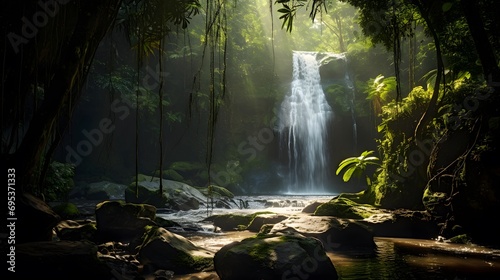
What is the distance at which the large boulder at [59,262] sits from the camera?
11.6 ft

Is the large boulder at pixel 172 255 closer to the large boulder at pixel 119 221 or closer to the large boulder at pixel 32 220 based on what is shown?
the large boulder at pixel 32 220

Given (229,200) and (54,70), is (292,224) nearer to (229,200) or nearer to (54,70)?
(54,70)

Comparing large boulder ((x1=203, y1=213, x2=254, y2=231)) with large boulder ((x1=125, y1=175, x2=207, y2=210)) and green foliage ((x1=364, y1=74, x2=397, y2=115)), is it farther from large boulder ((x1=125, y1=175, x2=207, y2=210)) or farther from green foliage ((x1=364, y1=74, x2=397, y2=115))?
green foliage ((x1=364, y1=74, x2=397, y2=115))

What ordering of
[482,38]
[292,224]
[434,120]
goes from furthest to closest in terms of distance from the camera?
[434,120], [292,224], [482,38]

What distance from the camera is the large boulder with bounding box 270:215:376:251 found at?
6.68 metres

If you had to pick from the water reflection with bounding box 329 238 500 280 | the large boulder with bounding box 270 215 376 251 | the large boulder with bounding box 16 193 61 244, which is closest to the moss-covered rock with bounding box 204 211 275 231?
the large boulder with bounding box 270 215 376 251

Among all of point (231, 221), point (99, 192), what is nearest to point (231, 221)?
point (231, 221)

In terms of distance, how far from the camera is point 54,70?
4.13 metres

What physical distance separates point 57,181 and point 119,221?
4449 millimetres

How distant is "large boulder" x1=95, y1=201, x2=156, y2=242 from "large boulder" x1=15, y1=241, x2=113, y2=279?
3.36 metres

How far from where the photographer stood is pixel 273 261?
4211 millimetres

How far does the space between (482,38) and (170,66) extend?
20543mm

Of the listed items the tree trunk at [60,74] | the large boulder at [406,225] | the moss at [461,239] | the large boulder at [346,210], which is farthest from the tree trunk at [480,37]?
the tree trunk at [60,74]

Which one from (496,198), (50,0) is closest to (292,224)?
(496,198)
